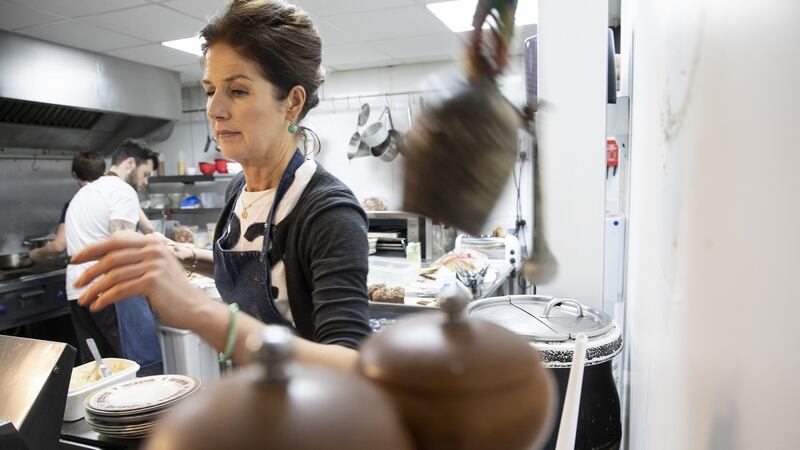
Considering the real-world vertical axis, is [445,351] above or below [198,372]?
above

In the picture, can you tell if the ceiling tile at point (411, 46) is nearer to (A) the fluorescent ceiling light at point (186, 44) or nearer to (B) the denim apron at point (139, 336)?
(A) the fluorescent ceiling light at point (186, 44)

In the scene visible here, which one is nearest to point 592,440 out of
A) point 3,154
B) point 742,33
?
point 742,33

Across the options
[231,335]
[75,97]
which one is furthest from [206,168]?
[231,335]

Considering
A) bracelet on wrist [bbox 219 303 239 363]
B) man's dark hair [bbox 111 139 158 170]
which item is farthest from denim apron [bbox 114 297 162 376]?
bracelet on wrist [bbox 219 303 239 363]

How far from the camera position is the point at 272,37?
91cm

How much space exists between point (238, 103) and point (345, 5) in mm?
2668

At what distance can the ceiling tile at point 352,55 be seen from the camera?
4344 millimetres

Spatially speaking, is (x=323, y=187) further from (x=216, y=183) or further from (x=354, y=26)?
(x=216, y=183)

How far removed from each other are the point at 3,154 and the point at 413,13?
12.6ft

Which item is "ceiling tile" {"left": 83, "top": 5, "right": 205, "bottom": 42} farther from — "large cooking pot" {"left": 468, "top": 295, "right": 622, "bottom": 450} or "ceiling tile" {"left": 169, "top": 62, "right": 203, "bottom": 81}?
"large cooking pot" {"left": 468, "top": 295, "right": 622, "bottom": 450}

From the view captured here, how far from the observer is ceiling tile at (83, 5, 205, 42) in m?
3.32

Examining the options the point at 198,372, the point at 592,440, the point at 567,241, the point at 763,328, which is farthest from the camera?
the point at 198,372

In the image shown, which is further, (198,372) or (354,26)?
(354,26)

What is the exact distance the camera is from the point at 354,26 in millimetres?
3725
